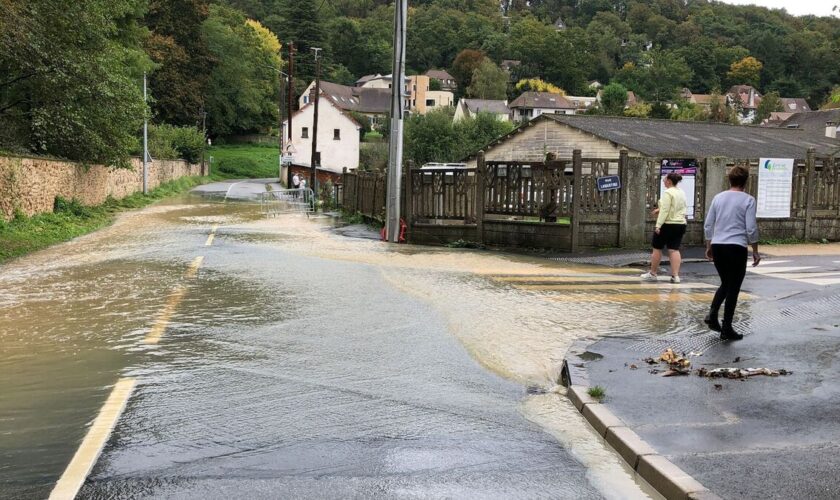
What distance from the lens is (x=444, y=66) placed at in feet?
516

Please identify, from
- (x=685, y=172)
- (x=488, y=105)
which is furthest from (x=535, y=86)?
(x=685, y=172)

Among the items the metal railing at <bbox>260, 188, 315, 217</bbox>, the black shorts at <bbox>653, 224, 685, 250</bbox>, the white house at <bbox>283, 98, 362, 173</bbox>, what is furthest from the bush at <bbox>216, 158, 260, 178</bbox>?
the black shorts at <bbox>653, 224, 685, 250</bbox>

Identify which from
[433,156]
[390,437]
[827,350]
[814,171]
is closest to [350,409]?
[390,437]

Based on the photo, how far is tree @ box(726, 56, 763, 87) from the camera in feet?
452

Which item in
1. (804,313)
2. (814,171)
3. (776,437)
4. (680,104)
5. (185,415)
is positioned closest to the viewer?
(776,437)

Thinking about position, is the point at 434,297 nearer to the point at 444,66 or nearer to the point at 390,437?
the point at 390,437

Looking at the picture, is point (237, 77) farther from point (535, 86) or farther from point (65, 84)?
point (535, 86)

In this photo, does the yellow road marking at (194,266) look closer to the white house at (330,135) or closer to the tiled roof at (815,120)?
the tiled roof at (815,120)

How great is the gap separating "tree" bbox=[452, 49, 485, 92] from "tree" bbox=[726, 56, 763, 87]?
47.6m

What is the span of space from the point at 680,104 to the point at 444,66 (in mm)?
54942

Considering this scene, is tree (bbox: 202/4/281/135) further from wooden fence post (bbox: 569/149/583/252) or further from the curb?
the curb

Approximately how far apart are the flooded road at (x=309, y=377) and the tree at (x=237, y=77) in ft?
228

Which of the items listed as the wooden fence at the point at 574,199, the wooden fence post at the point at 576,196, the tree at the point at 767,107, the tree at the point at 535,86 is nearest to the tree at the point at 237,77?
the tree at the point at 535,86

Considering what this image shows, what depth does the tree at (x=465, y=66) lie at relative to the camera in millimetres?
145750
